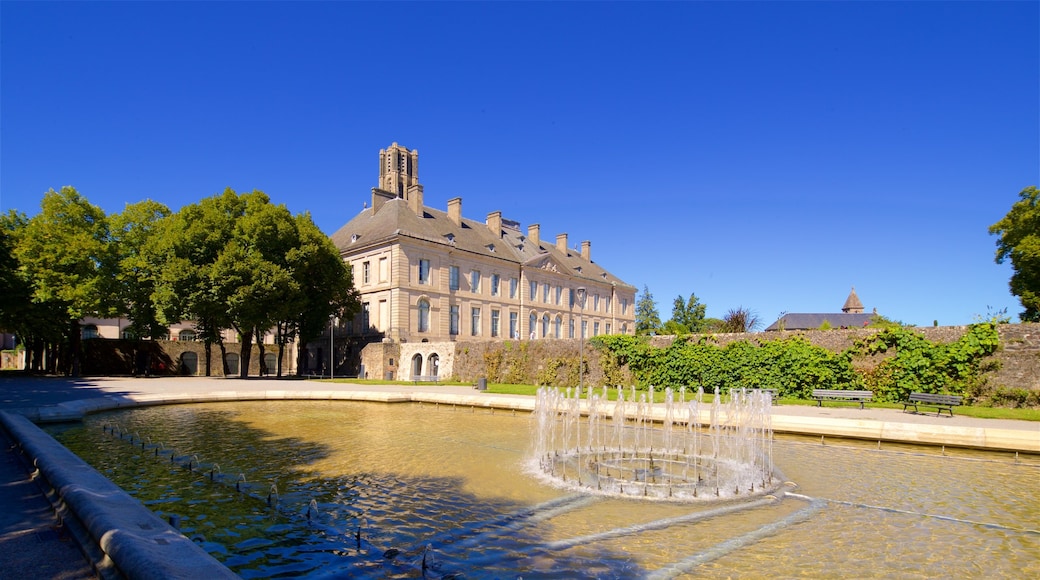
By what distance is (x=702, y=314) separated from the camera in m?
59.6

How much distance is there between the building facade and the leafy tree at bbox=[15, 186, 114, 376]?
17081 millimetres

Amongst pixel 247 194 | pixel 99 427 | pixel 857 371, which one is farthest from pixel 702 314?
pixel 99 427

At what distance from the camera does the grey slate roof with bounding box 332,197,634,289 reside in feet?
151

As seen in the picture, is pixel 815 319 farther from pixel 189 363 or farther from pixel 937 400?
pixel 189 363

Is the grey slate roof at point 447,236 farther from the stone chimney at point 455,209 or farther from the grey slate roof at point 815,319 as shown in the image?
the grey slate roof at point 815,319

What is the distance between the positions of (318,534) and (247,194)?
3617cm

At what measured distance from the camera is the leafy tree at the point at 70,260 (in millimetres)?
33656

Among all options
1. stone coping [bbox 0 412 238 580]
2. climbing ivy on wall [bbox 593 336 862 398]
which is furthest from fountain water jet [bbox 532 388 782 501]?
climbing ivy on wall [bbox 593 336 862 398]

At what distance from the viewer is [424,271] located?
45.6 meters

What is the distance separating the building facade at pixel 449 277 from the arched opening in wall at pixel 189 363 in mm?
11353

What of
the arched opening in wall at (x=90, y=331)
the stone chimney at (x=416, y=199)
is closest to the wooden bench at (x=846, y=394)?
the stone chimney at (x=416, y=199)

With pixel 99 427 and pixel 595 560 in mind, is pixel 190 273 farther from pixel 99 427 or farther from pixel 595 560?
pixel 595 560

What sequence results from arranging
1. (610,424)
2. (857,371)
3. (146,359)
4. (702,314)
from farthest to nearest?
1. (702,314)
2. (146,359)
3. (857,371)
4. (610,424)

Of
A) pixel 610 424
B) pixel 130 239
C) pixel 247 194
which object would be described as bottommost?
pixel 610 424
